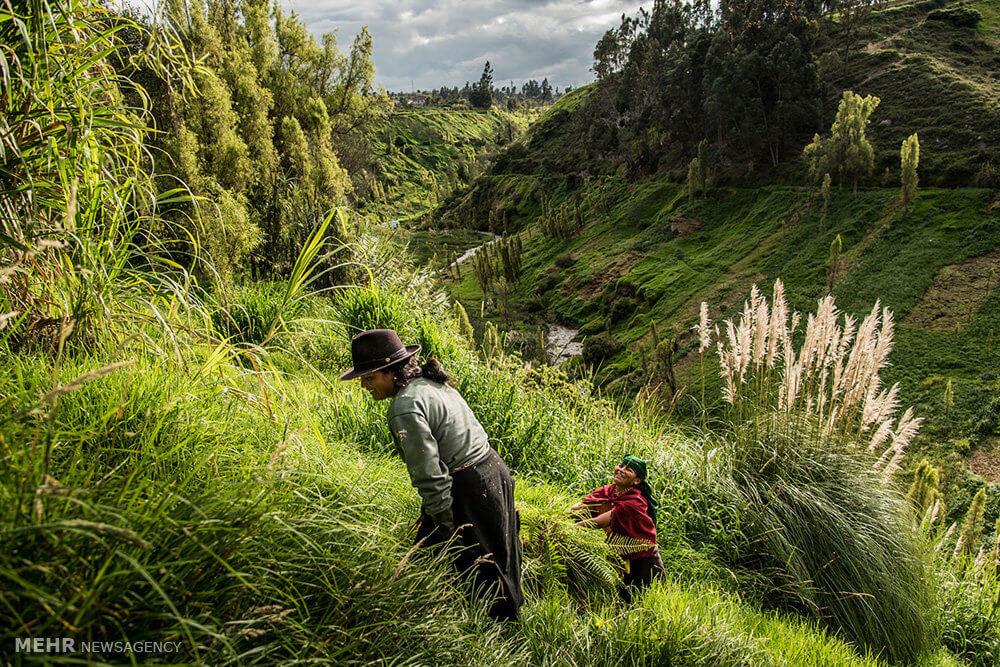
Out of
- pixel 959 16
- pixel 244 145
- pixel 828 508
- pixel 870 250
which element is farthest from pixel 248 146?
pixel 959 16

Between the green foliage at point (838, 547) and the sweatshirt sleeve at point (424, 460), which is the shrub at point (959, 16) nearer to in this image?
the green foliage at point (838, 547)

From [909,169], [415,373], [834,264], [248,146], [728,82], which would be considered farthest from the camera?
[728,82]

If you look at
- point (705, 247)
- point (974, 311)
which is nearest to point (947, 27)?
point (705, 247)

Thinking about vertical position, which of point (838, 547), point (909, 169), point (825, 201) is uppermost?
point (909, 169)

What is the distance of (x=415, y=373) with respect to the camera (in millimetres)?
2631

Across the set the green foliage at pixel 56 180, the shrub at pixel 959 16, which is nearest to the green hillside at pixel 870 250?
the shrub at pixel 959 16

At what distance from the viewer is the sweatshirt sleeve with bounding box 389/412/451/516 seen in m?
2.36

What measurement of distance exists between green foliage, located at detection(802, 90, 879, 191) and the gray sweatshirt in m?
40.4

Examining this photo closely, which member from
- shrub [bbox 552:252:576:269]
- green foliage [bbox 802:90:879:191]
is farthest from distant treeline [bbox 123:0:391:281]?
green foliage [bbox 802:90:879:191]

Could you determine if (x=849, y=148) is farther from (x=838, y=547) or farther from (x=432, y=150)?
(x=432, y=150)

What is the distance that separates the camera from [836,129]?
34688 mm

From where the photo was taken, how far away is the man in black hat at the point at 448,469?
2.37 metres

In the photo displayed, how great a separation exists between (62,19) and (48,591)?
2.17 m

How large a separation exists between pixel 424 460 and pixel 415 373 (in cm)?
48
